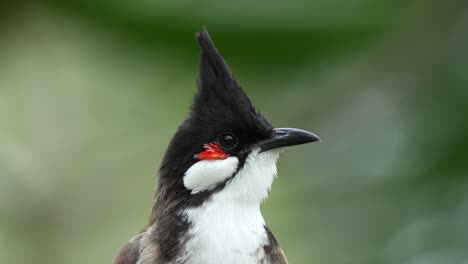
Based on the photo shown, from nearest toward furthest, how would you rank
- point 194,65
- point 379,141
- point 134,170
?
point 379,141, point 194,65, point 134,170

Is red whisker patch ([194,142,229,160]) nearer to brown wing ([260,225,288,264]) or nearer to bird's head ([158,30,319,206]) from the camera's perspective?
bird's head ([158,30,319,206])

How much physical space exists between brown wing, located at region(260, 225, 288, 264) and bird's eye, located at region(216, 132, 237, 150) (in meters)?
0.32

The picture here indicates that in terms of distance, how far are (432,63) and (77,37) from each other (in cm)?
134

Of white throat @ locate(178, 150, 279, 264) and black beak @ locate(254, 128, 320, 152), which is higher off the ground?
black beak @ locate(254, 128, 320, 152)

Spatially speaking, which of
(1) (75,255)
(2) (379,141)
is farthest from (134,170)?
(2) (379,141)

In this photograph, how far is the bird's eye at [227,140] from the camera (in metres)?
2.73

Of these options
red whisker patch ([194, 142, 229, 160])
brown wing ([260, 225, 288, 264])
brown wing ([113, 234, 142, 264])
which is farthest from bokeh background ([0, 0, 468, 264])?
brown wing ([113, 234, 142, 264])

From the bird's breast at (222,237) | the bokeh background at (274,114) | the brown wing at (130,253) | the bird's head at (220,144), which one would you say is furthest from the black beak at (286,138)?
the brown wing at (130,253)

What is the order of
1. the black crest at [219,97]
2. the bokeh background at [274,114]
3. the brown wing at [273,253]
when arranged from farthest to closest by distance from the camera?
the black crest at [219,97], the brown wing at [273,253], the bokeh background at [274,114]

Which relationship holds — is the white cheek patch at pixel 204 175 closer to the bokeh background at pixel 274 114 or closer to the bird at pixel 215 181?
the bird at pixel 215 181

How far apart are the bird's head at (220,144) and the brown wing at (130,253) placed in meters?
0.19

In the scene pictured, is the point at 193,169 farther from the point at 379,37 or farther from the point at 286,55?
the point at 379,37

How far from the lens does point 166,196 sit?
2678 millimetres

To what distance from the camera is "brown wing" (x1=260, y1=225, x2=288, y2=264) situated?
260cm
